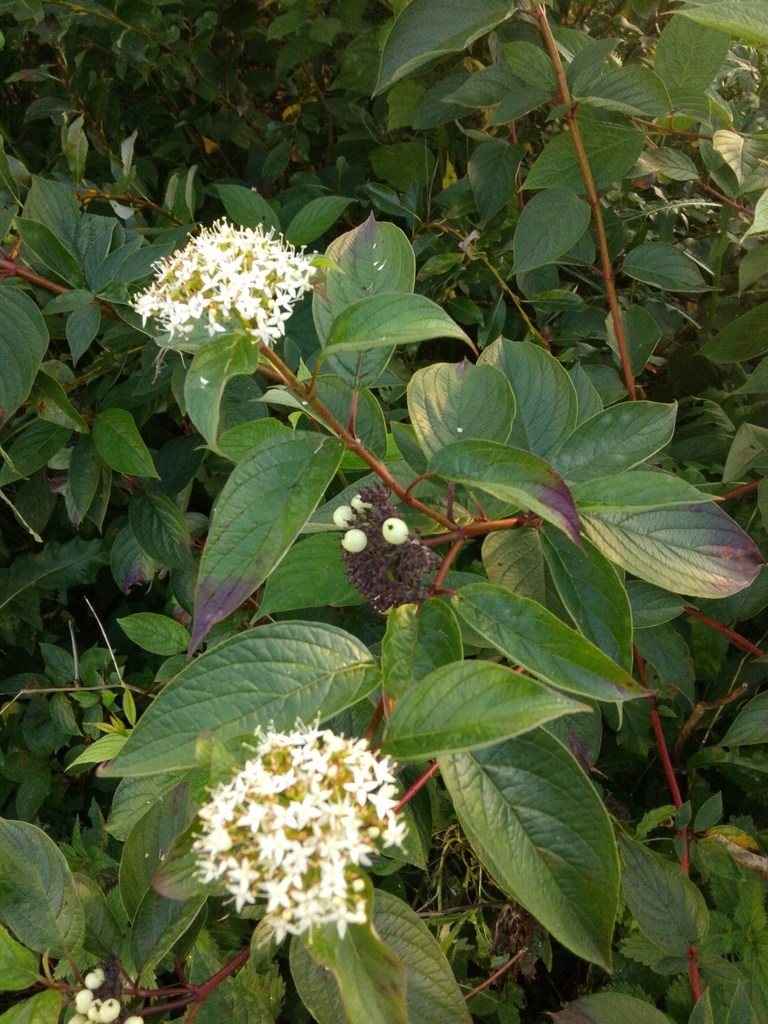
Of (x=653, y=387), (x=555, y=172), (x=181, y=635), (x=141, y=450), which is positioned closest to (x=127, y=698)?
(x=181, y=635)

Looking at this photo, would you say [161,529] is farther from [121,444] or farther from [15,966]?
[15,966]

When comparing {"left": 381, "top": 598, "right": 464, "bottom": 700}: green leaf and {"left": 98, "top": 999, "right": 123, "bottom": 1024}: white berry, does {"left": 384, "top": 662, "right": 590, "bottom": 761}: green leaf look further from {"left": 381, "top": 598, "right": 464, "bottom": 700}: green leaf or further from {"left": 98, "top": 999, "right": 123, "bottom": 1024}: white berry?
{"left": 98, "top": 999, "right": 123, "bottom": 1024}: white berry

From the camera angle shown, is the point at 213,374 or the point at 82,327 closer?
the point at 213,374

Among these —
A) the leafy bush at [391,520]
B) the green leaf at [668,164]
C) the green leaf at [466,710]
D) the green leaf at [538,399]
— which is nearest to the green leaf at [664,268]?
the leafy bush at [391,520]

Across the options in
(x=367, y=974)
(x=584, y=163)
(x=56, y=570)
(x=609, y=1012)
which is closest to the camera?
(x=367, y=974)

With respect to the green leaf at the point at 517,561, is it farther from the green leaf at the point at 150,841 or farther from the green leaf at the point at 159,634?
the green leaf at the point at 159,634

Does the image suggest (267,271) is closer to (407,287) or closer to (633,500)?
(407,287)

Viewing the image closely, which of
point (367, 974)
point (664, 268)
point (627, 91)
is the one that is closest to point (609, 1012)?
point (367, 974)
